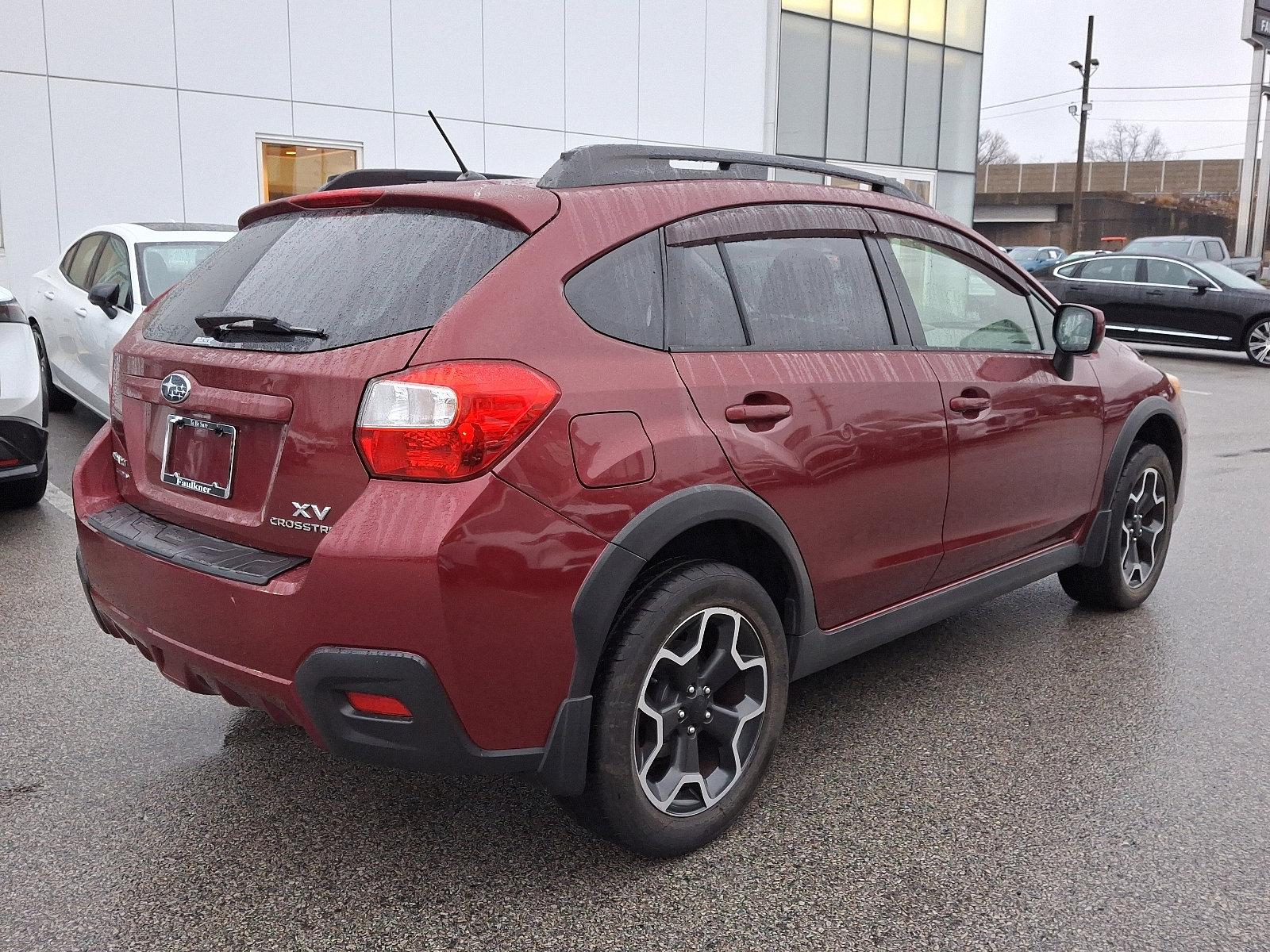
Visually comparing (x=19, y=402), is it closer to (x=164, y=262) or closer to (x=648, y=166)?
(x=164, y=262)

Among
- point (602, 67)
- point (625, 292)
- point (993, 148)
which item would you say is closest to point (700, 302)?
point (625, 292)

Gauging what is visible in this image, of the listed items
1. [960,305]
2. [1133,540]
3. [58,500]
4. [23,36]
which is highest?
[23,36]

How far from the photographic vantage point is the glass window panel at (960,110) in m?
22.8

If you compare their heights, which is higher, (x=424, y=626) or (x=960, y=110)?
(x=960, y=110)

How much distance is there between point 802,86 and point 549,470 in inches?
772

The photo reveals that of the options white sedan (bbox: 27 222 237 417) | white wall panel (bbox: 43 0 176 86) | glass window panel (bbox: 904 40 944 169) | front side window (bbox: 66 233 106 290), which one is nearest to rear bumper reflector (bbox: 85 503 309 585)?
white sedan (bbox: 27 222 237 417)

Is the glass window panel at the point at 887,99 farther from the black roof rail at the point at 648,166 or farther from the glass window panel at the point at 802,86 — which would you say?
the black roof rail at the point at 648,166

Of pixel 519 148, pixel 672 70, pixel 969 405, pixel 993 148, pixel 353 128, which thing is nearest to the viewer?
pixel 969 405

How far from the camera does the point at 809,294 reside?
3188 mm

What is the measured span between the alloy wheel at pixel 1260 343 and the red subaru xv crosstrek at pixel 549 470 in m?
→ 14.4

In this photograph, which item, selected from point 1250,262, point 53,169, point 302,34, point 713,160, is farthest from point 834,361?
point 1250,262

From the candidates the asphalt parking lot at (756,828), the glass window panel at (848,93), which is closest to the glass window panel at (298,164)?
the glass window panel at (848,93)

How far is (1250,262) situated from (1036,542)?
3014 cm

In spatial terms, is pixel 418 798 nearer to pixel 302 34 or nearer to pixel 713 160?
pixel 713 160
